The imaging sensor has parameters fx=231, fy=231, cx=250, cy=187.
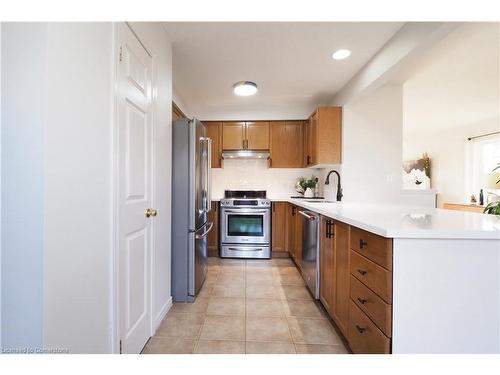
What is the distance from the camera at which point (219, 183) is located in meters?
4.11

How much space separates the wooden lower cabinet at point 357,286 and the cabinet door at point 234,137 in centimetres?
227

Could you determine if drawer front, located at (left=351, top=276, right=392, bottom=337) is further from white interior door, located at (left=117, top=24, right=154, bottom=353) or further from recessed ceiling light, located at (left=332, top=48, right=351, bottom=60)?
recessed ceiling light, located at (left=332, top=48, right=351, bottom=60)

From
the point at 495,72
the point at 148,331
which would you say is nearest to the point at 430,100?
the point at 495,72

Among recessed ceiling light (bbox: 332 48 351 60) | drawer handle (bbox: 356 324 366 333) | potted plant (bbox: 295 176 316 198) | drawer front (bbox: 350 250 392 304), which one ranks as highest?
recessed ceiling light (bbox: 332 48 351 60)

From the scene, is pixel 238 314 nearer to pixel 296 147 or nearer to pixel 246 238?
pixel 246 238

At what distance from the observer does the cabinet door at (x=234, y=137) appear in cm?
384

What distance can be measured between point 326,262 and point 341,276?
0.29 metres

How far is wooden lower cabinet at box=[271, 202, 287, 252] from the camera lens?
11.8 feet

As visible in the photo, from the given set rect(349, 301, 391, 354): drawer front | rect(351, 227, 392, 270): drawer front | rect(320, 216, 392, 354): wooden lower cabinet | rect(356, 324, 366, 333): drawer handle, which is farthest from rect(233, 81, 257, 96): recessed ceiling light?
rect(356, 324, 366, 333): drawer handle

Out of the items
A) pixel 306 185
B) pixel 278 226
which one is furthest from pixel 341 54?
pixel 278 226

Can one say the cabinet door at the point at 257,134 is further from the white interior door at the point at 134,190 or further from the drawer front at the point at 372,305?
the drawer front at the point at 372,305

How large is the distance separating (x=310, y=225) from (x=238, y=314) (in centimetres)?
106

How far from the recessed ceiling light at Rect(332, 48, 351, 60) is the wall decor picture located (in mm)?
4657

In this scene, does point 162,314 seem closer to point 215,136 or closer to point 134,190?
point 134,190
